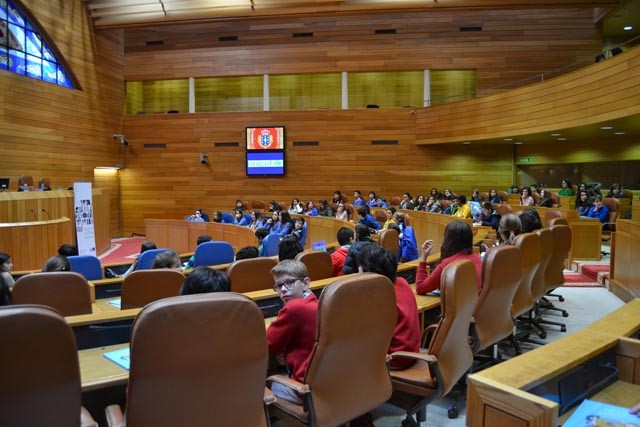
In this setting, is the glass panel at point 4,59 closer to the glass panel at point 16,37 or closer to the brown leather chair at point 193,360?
the glass panel at point 16,37

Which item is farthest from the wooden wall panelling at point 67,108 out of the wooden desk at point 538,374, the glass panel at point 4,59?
the wooden desk at point 538,374

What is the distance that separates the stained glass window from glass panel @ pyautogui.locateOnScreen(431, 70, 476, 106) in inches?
467

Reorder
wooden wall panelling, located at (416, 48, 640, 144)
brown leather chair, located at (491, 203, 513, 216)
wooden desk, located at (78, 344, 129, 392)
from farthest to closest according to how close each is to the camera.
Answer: brown leather chair, located at (491, 203, 513, 216)
wooden wall panelling, located at (416, 48, 640, 144)
wooden desk, located at (78, 344, 129, 392)

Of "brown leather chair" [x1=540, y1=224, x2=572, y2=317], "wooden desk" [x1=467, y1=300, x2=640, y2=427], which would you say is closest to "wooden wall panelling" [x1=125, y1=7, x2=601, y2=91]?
"brown leather chair" [x1=540, y1=224, x2=572, y2=317]

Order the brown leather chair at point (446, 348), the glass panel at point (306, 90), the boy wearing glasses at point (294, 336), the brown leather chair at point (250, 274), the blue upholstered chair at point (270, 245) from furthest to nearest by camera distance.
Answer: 1. the glass panel at point (306, 90)
2. the blue upholstered chair at point (270, 245)
3. the brown leather chair at point (250, 274)
4. the brown leather chair at point (446, 348)
5. the boy wearing glasses at point (294, 336)

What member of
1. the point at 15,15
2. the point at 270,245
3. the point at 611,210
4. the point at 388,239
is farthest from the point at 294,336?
the point at 15,15

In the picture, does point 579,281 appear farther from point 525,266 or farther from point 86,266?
point 86,266

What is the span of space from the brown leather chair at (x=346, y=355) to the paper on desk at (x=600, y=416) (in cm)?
83

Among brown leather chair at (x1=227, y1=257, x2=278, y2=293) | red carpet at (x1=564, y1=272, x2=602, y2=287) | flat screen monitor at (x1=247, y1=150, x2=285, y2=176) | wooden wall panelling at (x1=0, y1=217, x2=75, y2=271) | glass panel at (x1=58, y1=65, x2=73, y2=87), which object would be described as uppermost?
glass panel at (x1=58, y1=65, x2=73, y2=87)

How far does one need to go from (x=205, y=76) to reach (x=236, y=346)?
620 inches

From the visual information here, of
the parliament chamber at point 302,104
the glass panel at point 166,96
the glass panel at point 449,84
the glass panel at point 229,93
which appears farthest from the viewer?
the glass panel at point 166,96

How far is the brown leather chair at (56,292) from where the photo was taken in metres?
3.18

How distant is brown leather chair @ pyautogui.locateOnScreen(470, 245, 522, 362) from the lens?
9.25 feet

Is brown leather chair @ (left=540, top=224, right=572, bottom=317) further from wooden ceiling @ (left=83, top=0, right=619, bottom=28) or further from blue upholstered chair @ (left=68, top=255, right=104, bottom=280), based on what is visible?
wooden ceiling @ (left=83, top=0, right=619, bottom=28)
